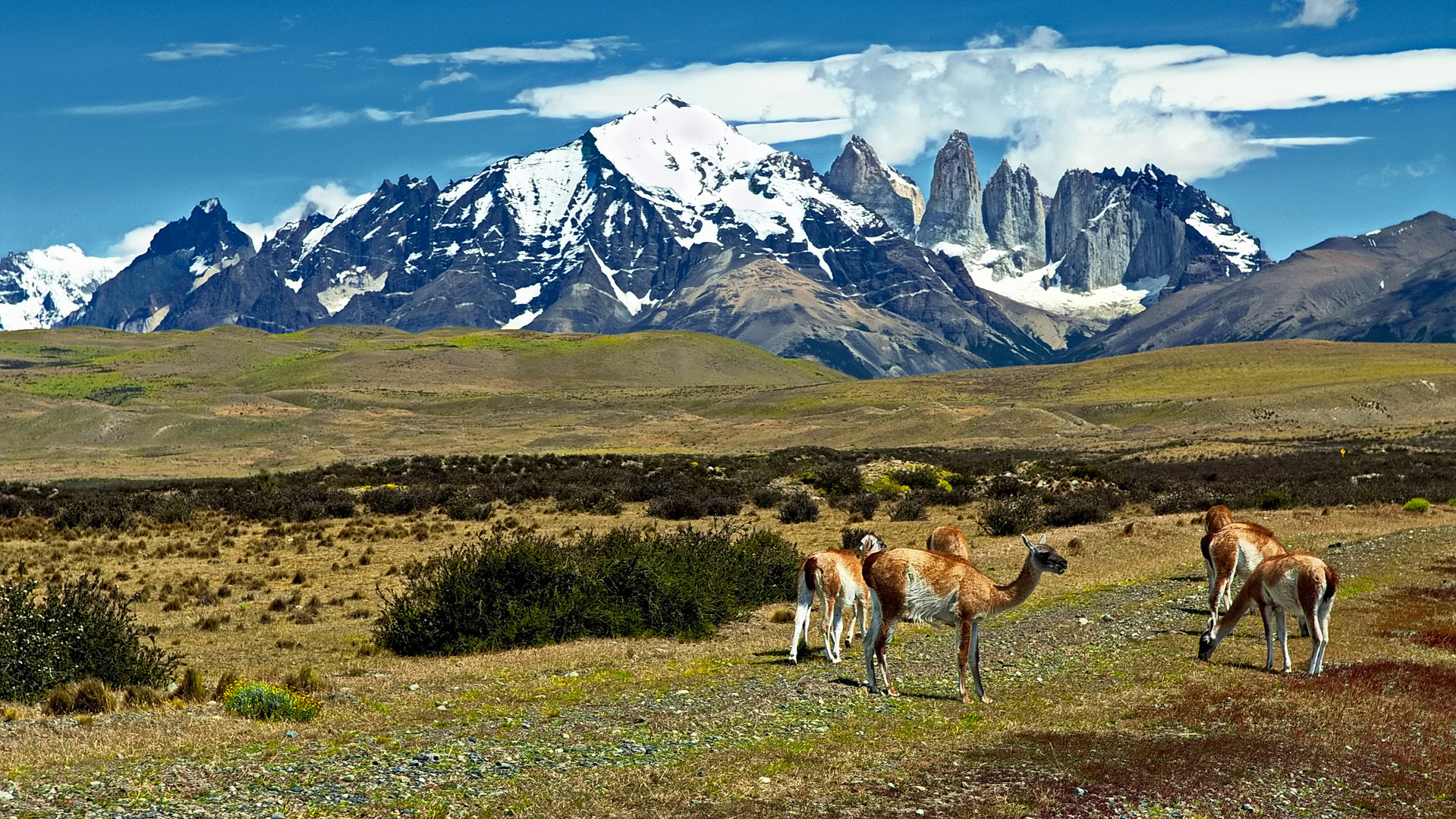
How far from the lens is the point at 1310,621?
16.1 metres

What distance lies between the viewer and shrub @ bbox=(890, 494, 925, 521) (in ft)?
147

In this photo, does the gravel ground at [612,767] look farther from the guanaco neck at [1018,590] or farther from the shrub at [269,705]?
the guanaco neck at [1018,590]

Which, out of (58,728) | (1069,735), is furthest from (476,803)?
(1069,735)

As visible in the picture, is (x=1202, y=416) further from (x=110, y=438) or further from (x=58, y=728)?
(x=58, y=728)

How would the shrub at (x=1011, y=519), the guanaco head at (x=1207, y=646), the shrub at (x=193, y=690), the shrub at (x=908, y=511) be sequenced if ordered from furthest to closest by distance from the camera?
the shrub at (x=908, y=511), the shrub at (x=1011, y=519), the guanaco head at (x=1207, y=646), the shrub at (x=193, y=690)

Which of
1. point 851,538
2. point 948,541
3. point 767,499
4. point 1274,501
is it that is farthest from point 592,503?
point 948,541

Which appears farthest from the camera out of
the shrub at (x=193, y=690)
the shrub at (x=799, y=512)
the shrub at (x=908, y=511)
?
the shrub at (x=799, y=512)

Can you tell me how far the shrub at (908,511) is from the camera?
4469 centimetres

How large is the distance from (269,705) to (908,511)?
111ft

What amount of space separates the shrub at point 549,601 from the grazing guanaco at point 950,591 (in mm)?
7091

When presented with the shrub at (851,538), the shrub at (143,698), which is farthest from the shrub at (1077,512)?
the shrub at (143,698)

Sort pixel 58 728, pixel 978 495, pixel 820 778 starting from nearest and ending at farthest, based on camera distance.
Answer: pixel 820 778 → pixel 58 728 → pixel 978 495

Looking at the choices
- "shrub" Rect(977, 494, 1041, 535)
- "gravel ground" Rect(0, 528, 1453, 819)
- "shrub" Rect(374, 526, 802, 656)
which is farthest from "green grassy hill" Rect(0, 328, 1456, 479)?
"gravel ground" Rect(0, 528, 1453, 819)

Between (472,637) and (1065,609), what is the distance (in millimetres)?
11145
